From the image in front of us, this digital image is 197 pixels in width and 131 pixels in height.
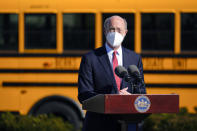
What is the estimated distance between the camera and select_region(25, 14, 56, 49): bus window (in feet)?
26.5

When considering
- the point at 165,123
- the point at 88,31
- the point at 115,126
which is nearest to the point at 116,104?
the point at 115,126

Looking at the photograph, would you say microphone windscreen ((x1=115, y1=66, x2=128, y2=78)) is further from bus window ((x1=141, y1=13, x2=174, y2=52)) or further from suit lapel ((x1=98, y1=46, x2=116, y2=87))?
bus window ((x1=141, y1=13, x2=174, y2=52))

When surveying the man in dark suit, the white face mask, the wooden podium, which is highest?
the white face mask

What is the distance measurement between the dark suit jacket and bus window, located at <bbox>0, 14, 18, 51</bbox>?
16.6 ft

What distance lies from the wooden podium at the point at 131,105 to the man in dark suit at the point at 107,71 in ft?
0.53

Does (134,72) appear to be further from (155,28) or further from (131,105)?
(155,28)

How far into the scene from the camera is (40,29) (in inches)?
318

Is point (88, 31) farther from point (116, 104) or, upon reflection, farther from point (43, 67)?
point (116, 104)

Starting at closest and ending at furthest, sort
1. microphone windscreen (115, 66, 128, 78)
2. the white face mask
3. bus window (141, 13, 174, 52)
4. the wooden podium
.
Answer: the wooden podium, microphone windscreen (115, 66, 128, 78), the white face mask, bus window (141, 13, 174, 52)

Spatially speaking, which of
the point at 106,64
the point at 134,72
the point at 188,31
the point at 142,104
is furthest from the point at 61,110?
the point at 142,104

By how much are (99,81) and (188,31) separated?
515cm

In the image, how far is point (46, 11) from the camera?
8.05 m

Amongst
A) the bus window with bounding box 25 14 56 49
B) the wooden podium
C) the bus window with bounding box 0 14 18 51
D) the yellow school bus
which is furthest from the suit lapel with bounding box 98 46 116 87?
the bus window with bounding box 0 14 18 51

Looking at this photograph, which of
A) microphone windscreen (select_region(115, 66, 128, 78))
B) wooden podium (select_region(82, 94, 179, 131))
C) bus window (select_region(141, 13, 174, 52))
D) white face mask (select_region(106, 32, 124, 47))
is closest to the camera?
wooden podium (select_region(82, 94, 179, 131))
